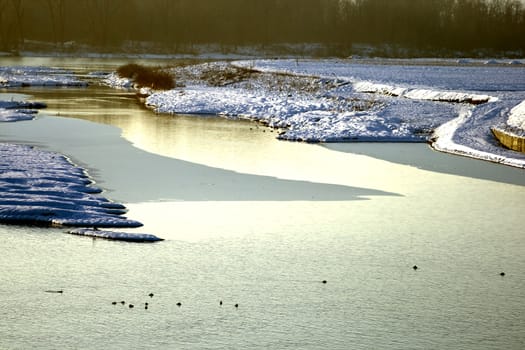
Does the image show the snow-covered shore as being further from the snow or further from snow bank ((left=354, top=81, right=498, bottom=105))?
snow bank ((left=354, top=81, right=498, bottom=105))

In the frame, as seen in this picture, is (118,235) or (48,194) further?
(48,194)

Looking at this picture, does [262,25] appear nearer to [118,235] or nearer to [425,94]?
[425,94]

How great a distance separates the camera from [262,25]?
152500mm

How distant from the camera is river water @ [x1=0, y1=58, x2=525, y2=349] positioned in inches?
391

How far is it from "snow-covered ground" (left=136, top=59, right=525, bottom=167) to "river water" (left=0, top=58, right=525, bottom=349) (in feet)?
17.8

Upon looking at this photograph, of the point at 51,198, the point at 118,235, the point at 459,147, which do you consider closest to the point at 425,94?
the point at 459,147

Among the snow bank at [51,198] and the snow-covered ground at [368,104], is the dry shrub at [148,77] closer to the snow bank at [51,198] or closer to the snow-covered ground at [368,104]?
the snow-covered ground at [368,104]

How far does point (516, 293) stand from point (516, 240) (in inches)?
122

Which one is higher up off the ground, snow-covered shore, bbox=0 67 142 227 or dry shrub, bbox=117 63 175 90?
dry shrub, bbox=117 63 175 90

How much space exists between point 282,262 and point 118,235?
2981mm

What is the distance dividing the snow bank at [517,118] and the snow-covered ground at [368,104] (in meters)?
0.10

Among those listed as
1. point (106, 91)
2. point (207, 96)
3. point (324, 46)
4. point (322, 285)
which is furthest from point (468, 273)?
point (324, 46)

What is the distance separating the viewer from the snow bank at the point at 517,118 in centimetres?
2667

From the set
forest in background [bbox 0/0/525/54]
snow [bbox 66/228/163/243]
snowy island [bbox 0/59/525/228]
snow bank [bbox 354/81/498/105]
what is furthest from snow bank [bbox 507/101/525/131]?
forest in background [bbox 0/0/525/54]
